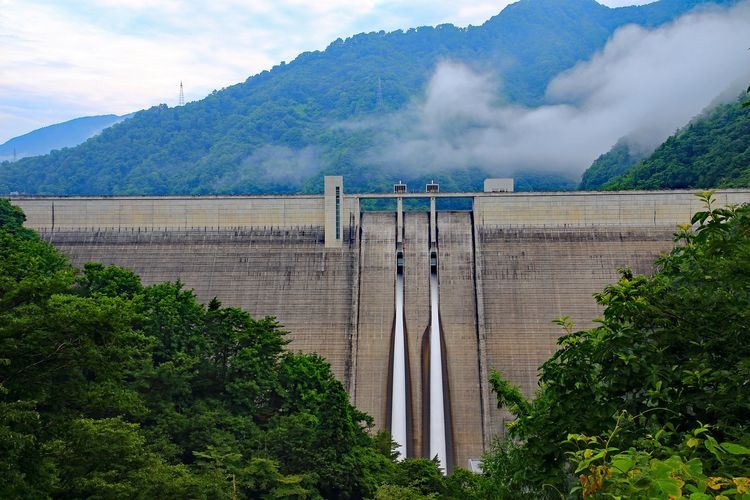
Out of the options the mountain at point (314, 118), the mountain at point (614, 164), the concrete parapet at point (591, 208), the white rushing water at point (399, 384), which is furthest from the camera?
the mountain at point (314, 118)

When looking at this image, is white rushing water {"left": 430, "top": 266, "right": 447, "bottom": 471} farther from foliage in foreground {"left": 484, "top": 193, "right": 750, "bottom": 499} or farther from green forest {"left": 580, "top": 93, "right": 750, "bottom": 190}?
foliage in foreground {"left": 484, "top": 193, "right": 750, "bottom": 499}

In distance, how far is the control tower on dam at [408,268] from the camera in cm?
2500

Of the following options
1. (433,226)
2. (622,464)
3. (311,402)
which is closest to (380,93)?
(433,226)

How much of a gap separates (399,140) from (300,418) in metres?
67.5

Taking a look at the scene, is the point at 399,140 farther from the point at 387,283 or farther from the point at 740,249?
→ the point at 740,249

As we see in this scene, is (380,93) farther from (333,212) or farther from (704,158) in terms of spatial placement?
(333,212)

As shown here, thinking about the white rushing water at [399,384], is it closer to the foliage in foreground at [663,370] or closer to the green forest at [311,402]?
the green forest at [311,402]

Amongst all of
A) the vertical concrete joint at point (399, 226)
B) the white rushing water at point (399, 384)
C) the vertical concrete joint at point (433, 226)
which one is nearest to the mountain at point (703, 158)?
the vertical concrete joint at point (433, 226)

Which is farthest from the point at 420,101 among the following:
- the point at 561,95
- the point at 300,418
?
the point at 300,418

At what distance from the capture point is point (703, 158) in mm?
41156

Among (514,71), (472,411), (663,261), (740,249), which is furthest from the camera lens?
(514,71)

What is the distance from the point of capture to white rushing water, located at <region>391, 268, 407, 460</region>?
2406 centimetres

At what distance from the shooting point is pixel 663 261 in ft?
24.7

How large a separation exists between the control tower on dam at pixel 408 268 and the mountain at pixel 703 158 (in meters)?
11.6
